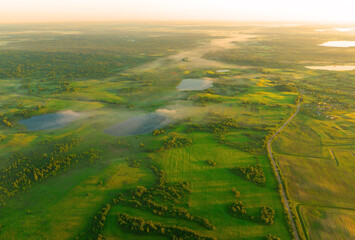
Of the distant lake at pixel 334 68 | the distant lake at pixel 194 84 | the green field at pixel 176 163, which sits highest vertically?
the distant lake at pixel 334 68

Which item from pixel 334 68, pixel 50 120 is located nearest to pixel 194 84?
pixel 50 120

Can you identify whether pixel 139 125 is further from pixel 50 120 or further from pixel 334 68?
pixel 334 68

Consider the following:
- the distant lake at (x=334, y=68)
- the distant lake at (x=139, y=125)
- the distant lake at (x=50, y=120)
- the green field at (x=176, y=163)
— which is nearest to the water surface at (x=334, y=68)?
the distant lake at (x=334, y=68)

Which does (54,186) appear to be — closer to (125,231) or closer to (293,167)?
(125,231)

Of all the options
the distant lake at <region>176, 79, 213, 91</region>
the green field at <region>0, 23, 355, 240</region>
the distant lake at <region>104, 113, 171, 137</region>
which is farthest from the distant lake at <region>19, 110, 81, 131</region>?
the distant lake at <region>176, 79, 213, 91</region>

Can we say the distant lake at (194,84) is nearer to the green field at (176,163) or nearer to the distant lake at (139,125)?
the green field at (176,163)
